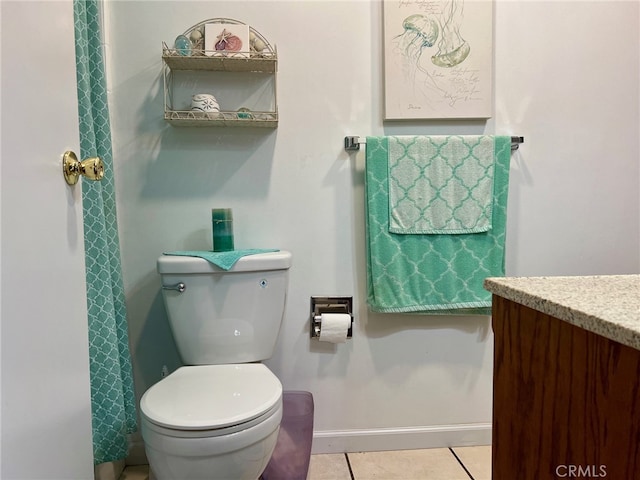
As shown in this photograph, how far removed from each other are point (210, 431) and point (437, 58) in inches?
57.4

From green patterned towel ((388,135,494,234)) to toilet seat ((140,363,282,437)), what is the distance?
737mm

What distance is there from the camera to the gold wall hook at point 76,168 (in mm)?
688

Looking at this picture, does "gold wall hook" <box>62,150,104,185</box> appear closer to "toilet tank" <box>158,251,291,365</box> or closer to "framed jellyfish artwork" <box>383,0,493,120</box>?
"toilet tank" <box>158,251,291,365</box>

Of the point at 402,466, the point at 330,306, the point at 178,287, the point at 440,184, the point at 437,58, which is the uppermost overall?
the point at 437,58

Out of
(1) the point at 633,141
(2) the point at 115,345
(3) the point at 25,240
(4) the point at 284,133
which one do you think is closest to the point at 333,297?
(4) the point at 284,133

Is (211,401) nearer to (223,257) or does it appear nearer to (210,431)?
(210,431)

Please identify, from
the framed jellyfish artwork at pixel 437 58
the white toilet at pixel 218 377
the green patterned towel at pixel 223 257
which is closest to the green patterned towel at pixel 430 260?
the framed jellyfish artwork at pixel 437 58

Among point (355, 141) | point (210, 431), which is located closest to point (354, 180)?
point (355, 141)

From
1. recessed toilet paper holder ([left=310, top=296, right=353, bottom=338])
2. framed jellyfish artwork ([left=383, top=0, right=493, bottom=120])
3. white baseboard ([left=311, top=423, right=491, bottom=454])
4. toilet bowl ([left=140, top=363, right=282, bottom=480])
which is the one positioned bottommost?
white baseboard ([left=311, top=423, right=491, bottom=454])

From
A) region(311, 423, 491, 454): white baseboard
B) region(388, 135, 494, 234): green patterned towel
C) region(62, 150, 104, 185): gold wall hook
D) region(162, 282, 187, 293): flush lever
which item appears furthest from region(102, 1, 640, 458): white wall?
region(62, 150, 104, 185): gold wall hook

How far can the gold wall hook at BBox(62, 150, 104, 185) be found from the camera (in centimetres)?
69

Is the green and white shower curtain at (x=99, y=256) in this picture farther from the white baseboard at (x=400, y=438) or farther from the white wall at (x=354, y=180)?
the white baseboard at (x=400, y=438)

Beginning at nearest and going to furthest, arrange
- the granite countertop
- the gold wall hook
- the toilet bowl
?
1. the granite countertop
2. the gold wall hook
3. the toilet bowl

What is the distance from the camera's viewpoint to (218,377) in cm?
119
